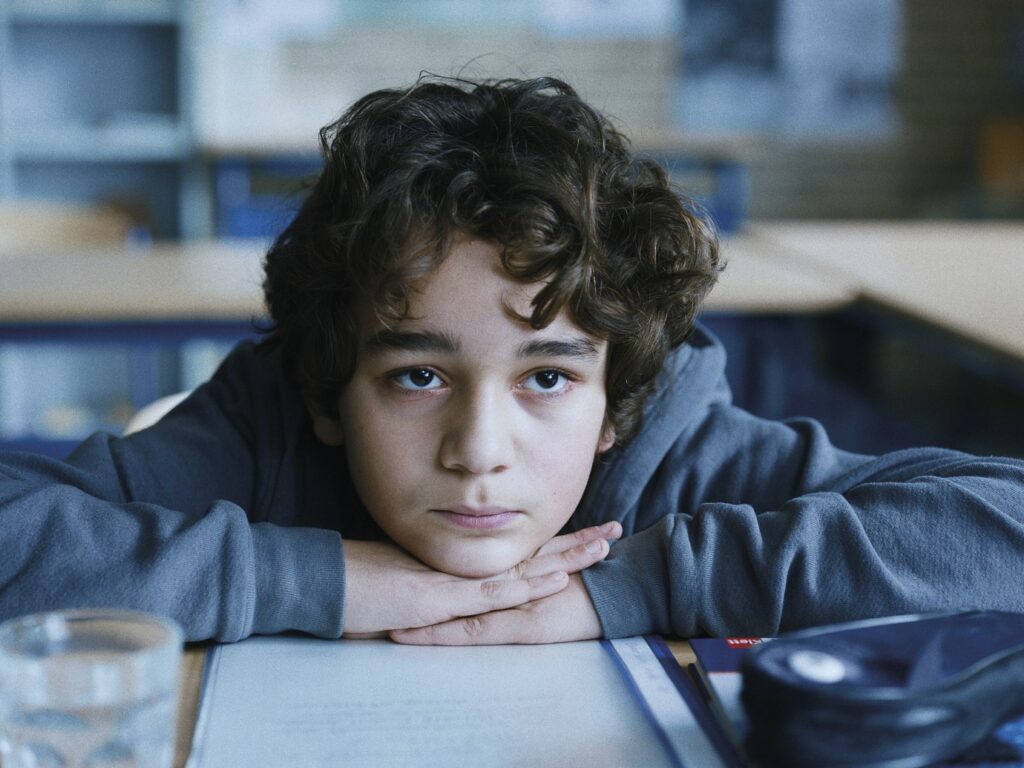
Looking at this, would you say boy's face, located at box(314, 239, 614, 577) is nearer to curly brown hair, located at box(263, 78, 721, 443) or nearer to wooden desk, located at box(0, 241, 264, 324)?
curly brown hair, located at box(263, 78, 721, 443)

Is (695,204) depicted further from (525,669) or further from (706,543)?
(525,669)

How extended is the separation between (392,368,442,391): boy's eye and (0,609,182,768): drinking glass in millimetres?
316

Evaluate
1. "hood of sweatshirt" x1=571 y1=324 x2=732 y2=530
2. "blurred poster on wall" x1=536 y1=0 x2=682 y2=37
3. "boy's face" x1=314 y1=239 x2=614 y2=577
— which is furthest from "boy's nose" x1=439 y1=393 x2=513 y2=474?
"blurred poster on wall" x1=536 y1=0 x2=682 y2=37

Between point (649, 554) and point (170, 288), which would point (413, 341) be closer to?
point (649, 554)

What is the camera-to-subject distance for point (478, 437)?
79 centimetres

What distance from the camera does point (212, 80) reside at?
16.3 feet

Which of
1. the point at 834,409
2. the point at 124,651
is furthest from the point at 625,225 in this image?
the point at 834,409

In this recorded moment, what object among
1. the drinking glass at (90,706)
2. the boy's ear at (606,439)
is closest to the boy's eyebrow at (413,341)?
the boy's ear at (606,439)

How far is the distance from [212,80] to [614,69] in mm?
1655

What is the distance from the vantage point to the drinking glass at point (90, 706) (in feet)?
1.74

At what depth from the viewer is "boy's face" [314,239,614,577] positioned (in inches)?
31.8

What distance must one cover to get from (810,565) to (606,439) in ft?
0.83

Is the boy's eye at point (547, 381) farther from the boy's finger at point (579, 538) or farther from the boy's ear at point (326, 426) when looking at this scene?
the boy's ear at point (326, 426)

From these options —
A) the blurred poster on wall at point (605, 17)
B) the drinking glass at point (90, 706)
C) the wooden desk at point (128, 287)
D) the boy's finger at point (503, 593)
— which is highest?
the blurred poster on wall at point (605, 17)
